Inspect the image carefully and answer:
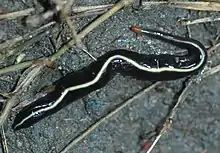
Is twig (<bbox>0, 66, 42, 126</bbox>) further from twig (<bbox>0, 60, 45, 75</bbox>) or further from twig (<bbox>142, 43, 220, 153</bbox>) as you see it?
twig (<bbox>142, 43, 220, 153</bbox>)

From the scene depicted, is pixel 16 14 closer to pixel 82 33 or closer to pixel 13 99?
pixel 82 33

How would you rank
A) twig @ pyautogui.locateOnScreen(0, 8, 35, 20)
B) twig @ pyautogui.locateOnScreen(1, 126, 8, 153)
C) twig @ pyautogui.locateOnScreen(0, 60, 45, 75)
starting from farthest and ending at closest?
1. twig @ pyautogui.locateOnScreen(1, 126, 8, 153)
2. twig @ pyautogui.locateOnScreen(0, 60, 45, 75)
3. twig @ pyautogui.locateOnScreen(0, 8, 35, 20)

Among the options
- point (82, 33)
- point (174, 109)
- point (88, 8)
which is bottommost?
point (174, 109)

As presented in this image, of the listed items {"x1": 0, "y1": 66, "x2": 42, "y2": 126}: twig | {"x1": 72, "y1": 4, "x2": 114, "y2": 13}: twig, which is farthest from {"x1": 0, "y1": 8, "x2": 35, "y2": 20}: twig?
{"x1": 0, "y1": 66, "x2": 42, "y2": 126}: twig

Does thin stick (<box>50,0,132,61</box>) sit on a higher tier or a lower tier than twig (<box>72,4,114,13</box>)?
lower

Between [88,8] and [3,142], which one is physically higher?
[88,8]

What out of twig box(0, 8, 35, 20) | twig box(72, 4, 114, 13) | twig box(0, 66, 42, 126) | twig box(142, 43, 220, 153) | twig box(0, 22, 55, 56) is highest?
twig box(0, 8, 35, 20)

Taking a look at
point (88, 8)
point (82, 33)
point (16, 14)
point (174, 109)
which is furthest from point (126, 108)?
point (16, 14)
